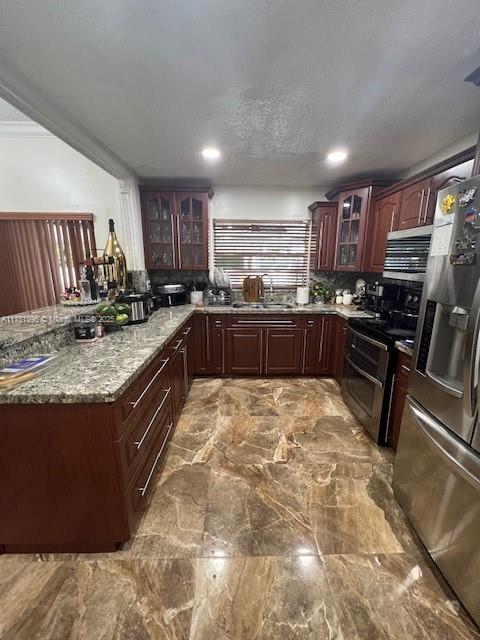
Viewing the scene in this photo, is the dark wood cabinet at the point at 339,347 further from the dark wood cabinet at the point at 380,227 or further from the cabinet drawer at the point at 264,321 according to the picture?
the dark wood cabinet at the point at 380,227

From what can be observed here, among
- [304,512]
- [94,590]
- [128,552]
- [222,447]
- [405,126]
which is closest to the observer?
[94,590]

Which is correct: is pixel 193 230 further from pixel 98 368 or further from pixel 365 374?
pixel 365 374

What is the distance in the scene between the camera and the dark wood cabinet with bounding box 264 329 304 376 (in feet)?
10.8

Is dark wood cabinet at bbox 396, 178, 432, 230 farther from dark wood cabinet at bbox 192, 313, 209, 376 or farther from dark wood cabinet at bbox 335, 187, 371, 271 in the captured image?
dark wood cabinet at bbox 192, 313, 209, 376

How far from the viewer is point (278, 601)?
45.9 inches

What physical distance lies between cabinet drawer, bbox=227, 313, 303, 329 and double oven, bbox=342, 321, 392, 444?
728 millimetres

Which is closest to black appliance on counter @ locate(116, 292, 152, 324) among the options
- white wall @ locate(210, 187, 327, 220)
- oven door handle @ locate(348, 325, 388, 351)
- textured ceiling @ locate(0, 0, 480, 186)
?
textured ceiling @ locate(0, 0, 480, 186)

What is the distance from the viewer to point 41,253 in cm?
323

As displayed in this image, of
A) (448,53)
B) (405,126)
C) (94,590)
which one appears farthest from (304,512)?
(405,126)

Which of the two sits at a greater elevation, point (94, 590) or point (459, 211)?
point (459, 211)

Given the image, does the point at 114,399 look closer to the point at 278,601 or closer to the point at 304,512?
the point at 278,601

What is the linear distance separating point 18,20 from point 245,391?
3.09m

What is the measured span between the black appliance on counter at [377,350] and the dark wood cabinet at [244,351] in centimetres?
106

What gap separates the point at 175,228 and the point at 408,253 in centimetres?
263
